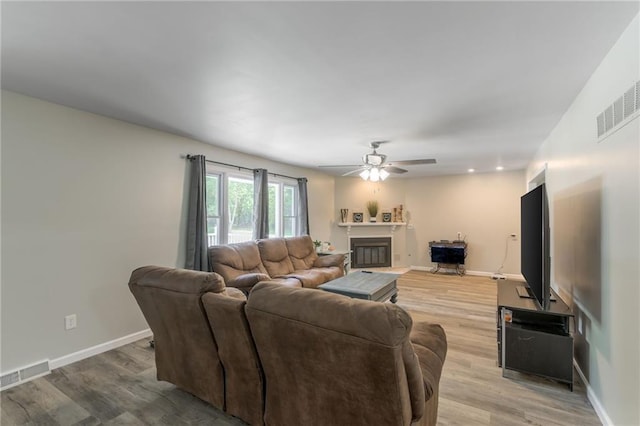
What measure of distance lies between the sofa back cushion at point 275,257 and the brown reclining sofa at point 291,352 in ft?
7.91

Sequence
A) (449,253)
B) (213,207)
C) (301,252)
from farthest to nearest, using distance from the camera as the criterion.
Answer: (449,253), (301,252), (213,207)

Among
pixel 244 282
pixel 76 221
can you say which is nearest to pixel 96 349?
pixel 76 221

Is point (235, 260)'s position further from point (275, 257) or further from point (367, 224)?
point (367, 224)

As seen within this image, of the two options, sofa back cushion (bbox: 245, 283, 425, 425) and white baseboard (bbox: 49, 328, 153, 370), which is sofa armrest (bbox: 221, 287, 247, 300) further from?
white baseboard (bbox: 49, 328, 153, 370)

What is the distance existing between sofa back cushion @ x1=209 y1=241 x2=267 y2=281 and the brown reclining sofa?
1.67 metres

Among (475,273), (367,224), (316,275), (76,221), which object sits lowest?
(475,273)

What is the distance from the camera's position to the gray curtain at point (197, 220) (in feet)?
12.5

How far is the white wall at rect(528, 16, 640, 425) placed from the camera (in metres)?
1.62

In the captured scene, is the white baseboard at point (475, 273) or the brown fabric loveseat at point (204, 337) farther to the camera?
the white baseboard at point (475, 273)

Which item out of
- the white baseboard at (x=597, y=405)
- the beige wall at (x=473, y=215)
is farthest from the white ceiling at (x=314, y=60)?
the beige wall at (x=473, y=215)

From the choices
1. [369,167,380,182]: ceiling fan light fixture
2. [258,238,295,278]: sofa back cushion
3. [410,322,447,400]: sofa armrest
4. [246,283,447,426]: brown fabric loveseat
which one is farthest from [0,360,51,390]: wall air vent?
[369,167,380,182]: ceiling fan light fixture

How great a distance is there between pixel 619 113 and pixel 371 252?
612 centimetres

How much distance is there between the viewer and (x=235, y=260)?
13.5ft

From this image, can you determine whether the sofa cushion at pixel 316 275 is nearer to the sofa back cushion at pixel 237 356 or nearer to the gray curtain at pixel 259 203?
the gray curtain at pixel 259 203
